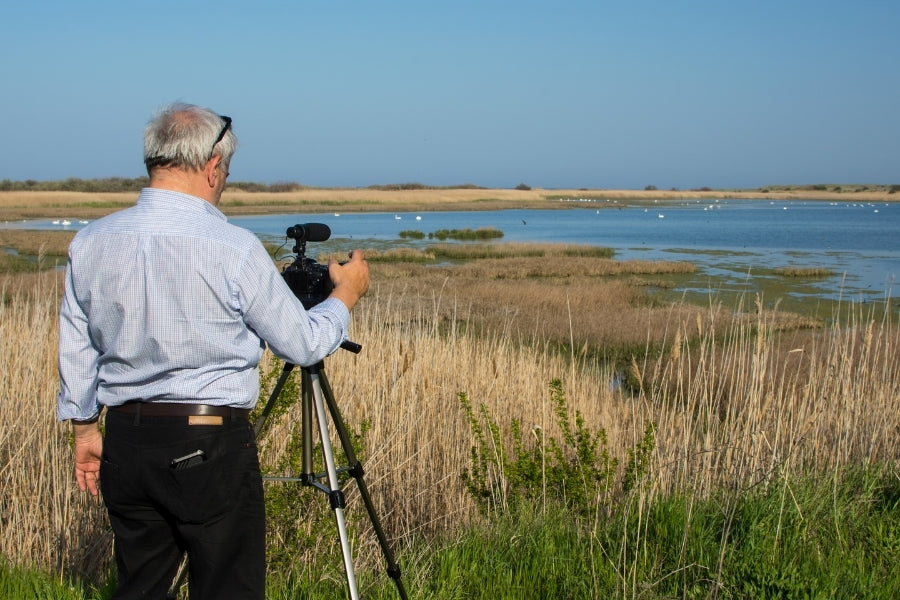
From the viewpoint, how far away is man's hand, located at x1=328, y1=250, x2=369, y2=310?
2.40 meters

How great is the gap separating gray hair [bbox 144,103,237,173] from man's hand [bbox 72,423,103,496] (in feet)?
2.78

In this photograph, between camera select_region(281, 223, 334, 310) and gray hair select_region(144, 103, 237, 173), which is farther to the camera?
camera select_region(281, 223, 334, 310)

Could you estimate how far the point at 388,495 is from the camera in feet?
15.8

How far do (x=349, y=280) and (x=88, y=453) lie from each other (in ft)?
3.19

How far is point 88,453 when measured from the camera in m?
2.50

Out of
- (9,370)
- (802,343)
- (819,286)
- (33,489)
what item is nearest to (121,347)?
(33,489)

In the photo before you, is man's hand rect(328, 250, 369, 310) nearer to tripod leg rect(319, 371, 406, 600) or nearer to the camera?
the camera

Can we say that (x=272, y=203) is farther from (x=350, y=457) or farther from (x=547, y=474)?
(x=350, y=457)

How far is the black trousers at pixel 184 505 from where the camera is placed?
216 centimetres

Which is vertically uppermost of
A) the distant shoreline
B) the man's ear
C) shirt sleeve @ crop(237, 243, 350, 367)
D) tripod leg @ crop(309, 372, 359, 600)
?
the man's ear

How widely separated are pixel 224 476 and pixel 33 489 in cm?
287

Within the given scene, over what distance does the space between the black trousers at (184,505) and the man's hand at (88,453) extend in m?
0.23

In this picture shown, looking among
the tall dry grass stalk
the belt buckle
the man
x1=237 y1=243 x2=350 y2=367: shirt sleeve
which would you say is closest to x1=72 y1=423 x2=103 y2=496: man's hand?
the man

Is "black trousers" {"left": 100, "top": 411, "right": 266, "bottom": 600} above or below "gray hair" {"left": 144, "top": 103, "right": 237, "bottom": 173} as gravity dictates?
below
